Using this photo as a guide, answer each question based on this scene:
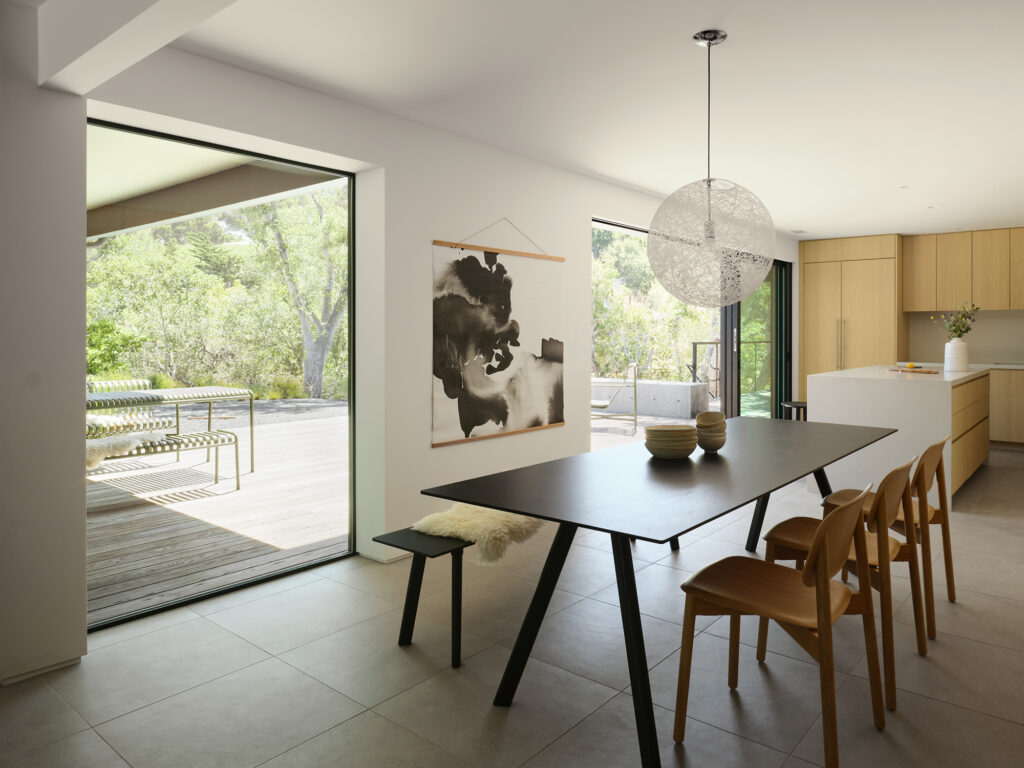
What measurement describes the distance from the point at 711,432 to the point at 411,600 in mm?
1466

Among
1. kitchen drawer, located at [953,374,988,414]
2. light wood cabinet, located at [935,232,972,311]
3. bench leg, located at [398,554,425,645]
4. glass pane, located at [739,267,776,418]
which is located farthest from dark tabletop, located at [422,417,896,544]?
light wood cabinet, located at [935,232,972,311]

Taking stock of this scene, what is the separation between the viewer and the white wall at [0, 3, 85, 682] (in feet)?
8.25

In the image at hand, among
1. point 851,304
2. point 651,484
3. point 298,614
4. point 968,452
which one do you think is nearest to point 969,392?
point 968,452

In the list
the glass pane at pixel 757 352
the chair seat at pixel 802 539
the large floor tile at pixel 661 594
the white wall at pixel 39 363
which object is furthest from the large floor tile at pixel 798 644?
the glass pane at pixel 757 352

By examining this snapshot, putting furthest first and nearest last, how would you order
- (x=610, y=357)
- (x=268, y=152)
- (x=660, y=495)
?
(x=610, y=357) < (x=268, y=152) < (x=660, y=495)

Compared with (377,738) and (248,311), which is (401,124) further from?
(377,738)

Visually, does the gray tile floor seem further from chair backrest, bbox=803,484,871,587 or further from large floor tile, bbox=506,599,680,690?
chair backrest, bbox=803,484,871,587

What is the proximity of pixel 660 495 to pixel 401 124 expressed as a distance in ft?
8.91

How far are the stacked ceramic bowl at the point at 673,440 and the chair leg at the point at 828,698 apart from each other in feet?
3.58

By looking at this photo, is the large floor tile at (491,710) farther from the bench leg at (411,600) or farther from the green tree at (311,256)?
the green tree at (311,256)

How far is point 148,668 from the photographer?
2.67 meters

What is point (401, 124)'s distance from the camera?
13.1 ft

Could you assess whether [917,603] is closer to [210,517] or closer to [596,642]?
[596,642]

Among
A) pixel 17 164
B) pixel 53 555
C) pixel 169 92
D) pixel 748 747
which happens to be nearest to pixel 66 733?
pixel 53 555
